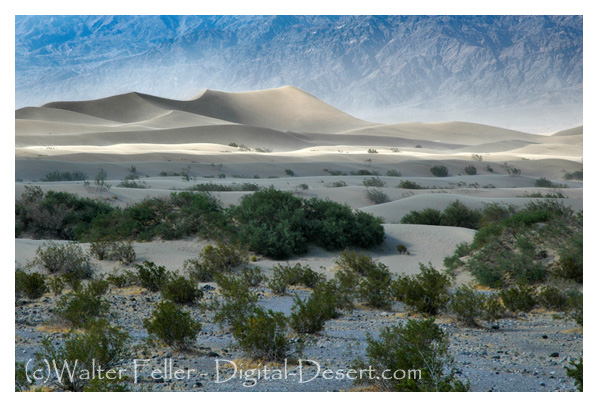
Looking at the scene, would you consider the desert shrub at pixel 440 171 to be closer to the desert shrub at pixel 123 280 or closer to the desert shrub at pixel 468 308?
the desert shrub at pixel 123 280

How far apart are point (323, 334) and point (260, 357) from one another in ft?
4.32

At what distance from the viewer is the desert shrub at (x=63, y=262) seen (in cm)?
1064

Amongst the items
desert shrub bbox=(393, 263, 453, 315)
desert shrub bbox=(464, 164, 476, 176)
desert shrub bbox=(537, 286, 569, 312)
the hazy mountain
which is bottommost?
A: desert shrub bbox=(537, 286, 569, 312)

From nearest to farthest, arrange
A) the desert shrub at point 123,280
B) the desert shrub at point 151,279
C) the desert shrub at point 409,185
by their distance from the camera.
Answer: the desert shrub at point 151,279, the desert shrub at point 123,280, the desert shrub at point 409,185

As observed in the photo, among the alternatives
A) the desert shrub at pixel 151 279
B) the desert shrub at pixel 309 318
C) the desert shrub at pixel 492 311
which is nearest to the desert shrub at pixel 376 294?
the desert shrub at pixel 492 311

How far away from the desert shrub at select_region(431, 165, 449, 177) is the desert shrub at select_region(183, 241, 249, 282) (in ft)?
93.3

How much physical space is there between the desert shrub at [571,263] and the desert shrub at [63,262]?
8428 millimetres

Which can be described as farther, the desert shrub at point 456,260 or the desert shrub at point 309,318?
the desert shrub at point 456,260

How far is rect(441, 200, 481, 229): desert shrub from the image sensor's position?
1719cm

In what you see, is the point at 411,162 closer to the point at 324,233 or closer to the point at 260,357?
the point at 324,233

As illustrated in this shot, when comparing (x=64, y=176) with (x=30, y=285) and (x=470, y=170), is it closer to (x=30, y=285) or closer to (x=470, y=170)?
(x=30, y=285)

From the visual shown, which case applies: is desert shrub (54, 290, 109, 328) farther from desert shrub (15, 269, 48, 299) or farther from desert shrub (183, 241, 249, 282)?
desert shrub (183, 241, 249, 282)

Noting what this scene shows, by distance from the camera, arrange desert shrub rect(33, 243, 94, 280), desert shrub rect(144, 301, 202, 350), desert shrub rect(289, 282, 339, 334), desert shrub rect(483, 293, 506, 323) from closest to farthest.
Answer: desert shrub rect(144, 301, 202, 350)
desert shrub rect(289, 282, 339, 334)
desert shrub rect(483, 293, 506, 323)
desert shrub rect(33, 243, 94, 280)

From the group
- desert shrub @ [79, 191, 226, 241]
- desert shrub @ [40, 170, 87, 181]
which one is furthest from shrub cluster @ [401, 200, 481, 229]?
desert shrub @ [40, 170, 87, 181]
